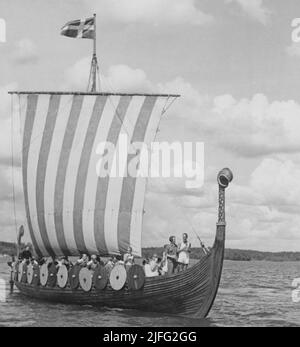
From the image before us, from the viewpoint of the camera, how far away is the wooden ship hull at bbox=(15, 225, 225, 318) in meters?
18.0

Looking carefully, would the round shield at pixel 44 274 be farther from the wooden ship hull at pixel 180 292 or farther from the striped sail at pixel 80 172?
the wooden ship hull at pixel 180 292

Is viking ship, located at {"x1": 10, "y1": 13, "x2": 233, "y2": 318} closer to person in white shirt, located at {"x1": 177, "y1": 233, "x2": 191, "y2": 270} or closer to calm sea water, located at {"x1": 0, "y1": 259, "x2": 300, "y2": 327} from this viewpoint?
calm sea water, located at {"x1": 0, "y1": 259, "x2": 300, "y2": 327}

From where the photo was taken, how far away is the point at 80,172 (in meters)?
22.5

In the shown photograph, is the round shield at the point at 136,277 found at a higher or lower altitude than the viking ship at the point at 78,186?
lower

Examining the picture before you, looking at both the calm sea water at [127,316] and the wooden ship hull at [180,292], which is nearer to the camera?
the wooden ship hull at [180,292]

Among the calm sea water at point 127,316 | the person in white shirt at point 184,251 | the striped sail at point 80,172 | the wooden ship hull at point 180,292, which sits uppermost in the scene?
the striped sail at point 80,172

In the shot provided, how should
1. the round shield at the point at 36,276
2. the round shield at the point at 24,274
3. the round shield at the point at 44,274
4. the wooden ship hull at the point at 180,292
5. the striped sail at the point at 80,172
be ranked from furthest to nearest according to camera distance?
the round shield at the point at 24,274, the round shield at the point at 36,276, the round shield at the point at 44,274, the striped sail at the point at 80,172, the wooden ship hull at the point at 180,292

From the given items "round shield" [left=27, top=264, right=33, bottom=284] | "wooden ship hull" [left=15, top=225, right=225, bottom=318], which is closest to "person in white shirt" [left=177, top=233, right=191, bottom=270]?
"wooden ship hull" [left=15, top=225, right=225, bottom=318]

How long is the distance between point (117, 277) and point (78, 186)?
4.07 meters

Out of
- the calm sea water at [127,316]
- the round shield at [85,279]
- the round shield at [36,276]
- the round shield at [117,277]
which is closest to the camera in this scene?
the calm sea water at [127,316]

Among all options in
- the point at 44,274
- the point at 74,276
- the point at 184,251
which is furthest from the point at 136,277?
the point at 44,274

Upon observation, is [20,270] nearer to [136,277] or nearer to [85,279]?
[85,279]

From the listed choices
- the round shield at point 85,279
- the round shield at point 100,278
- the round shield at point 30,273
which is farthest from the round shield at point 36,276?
the round shield at point 100,278

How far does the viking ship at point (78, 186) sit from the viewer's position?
21.4 metres
